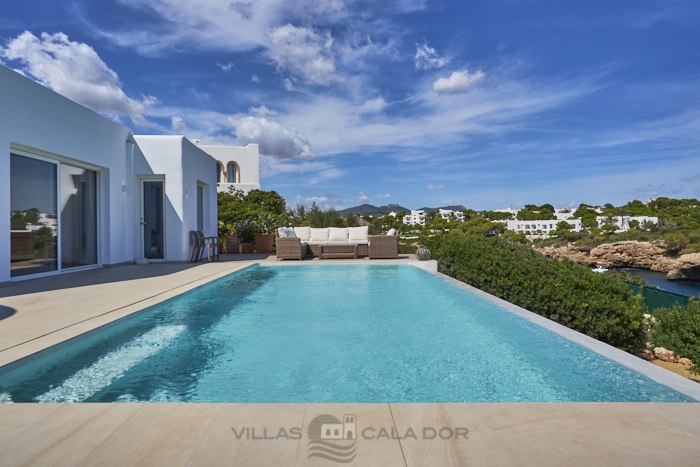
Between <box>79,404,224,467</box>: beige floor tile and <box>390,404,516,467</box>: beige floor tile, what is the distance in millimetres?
833

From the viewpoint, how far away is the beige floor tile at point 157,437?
1372 mm

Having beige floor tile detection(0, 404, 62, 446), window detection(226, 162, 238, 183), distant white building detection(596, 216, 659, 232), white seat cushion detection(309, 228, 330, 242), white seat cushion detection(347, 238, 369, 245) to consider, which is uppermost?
window detection(226, 162, 238, 183)

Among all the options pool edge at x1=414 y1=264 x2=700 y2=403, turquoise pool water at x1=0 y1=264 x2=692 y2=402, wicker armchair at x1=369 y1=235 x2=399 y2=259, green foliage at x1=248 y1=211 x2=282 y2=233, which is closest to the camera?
pool edge at x1=414 y1=264 x2=700 y2=403

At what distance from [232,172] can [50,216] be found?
25170 mm

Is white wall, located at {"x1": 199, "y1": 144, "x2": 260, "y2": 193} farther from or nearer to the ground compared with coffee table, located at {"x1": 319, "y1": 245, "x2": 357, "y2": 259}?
farther from the ground

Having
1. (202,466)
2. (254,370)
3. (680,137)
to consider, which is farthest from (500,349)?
(680,137)

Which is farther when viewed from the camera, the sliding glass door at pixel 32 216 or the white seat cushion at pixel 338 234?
the white seat cushion at pixel 338 234

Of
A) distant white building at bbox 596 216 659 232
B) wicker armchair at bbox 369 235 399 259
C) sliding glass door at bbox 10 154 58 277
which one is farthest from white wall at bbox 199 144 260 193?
distant white building at bbox 596 216 659 232

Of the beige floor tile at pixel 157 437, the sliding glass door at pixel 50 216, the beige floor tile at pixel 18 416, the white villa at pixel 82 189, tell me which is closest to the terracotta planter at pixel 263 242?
the white villa at pixel 82 189

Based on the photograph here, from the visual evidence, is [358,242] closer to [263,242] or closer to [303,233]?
[303,233]

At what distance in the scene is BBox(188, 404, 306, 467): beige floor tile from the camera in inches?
53.6

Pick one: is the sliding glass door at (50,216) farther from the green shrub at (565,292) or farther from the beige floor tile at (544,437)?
the green shrub at (565,292)

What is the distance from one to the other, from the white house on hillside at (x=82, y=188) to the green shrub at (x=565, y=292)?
6802 mm

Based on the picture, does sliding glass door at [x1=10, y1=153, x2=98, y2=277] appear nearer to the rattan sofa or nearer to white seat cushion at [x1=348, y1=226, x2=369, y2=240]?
the rattan sofa
